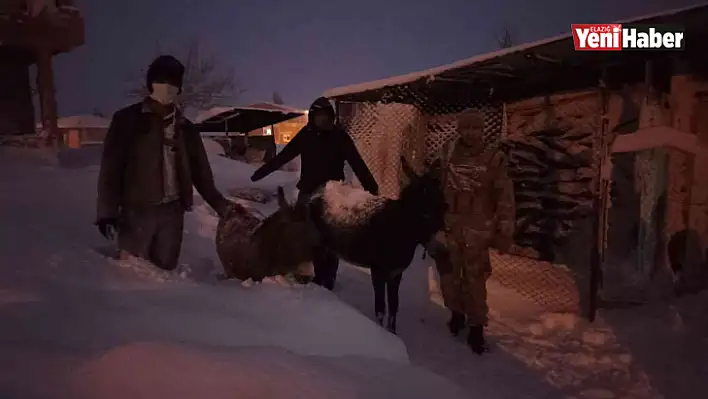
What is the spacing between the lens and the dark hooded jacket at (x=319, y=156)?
4.70 m

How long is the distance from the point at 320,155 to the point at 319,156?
1 cm

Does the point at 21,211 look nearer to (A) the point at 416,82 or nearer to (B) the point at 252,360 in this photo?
(B) the point at 252,360

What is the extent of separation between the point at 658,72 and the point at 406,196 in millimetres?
3206

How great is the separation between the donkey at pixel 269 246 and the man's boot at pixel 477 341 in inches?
61.4

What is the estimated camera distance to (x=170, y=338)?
5.93ft

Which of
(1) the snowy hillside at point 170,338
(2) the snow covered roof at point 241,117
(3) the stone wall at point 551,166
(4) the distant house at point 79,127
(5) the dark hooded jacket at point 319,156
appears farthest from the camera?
(4) the distant house at point 79,127

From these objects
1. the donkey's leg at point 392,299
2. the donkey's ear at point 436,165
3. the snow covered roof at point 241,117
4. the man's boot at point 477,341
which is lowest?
the man's boot at point 477,341

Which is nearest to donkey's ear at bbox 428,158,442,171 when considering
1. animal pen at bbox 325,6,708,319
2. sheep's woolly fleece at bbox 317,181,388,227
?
animal pen at bbox 325,6,708,319

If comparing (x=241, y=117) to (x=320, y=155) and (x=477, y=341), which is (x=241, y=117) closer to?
(x=320, y=155)

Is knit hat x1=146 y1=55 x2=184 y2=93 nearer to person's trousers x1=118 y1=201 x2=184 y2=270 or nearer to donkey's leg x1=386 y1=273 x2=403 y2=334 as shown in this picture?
person's trousers x1=118 y1=201 x2=184 y2=270

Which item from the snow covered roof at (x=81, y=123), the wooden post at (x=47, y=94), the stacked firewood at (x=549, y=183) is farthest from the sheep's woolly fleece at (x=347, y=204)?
the snow covered roof at (x=81, y=123)

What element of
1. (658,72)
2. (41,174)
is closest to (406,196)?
(658,72)

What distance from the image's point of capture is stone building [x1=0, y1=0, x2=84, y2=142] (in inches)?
387

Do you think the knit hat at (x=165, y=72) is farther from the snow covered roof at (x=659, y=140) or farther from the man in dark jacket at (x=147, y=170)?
the snow covered roof at (x=659, y=140)
